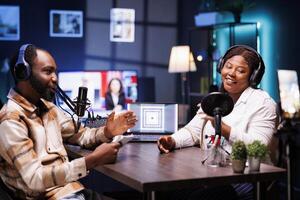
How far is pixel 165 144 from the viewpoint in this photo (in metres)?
2.59

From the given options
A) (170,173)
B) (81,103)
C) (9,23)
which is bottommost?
(170,173)

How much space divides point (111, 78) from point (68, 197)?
13.8ft

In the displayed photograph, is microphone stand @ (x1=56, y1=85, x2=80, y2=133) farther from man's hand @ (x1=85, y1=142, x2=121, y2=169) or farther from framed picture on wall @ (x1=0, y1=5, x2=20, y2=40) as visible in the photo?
framed picture on wall @ (x1=0, y1=5, x2=20, y2=40)

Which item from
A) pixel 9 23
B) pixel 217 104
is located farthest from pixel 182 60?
pixel 217 104

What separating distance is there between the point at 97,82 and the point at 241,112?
12.6ft

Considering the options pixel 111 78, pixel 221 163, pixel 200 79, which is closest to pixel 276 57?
pixel 200 79

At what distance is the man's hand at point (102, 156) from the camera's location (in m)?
2.15

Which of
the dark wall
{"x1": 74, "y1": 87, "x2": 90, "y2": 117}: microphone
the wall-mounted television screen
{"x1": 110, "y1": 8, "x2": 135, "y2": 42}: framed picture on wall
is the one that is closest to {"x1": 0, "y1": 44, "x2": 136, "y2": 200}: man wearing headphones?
{"x1": 74, "y1": 87, "x2": 90, "y2": 117}: microphone

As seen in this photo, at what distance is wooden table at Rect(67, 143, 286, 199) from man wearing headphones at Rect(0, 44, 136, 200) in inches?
5.0

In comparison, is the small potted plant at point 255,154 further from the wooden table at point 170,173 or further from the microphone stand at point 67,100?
the microphone stand at point 67,100

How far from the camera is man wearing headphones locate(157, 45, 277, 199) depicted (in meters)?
2.59

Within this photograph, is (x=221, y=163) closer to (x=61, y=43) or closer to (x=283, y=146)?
(x=283, y=146)

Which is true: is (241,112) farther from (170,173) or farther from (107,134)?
(170,173)

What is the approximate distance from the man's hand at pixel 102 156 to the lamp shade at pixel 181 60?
4483 millimetres
